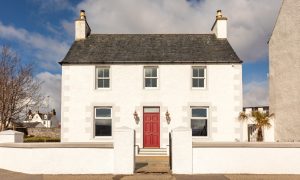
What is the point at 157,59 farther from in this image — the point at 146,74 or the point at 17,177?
the point at 17,177

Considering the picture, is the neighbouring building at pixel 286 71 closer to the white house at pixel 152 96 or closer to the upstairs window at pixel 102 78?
the white house at pixel 152 96

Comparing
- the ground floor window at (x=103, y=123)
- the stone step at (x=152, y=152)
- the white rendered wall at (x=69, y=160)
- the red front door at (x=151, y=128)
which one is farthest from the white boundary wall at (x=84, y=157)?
the red front door at (x=151, y=128)

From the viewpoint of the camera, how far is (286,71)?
741 inches

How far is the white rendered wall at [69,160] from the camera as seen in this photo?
12.0 m

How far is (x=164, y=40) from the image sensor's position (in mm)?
21531

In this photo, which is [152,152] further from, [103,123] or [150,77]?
[150,77]

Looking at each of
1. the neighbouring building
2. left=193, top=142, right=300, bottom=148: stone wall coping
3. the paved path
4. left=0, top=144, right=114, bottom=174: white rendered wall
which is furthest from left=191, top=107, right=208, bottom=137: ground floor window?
left=0, top=144, right=114, bottom=174: white rendered wall

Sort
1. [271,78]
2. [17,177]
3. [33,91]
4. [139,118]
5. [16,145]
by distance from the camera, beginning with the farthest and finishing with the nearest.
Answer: [33,91], [271,78], [139,118], [16,145], [17,177]

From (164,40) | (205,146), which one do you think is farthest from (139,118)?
(205,146)

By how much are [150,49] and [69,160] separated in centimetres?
1059

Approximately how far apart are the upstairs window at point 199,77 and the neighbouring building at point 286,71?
486 centimetres

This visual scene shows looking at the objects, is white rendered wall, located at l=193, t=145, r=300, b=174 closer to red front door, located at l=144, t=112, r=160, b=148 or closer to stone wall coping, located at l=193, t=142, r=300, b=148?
stone wall coping, located at l=193, t=142, r=300, b=148

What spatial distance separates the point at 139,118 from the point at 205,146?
24.9 ft

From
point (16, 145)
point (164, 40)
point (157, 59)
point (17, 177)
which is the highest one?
point (164, 40)
